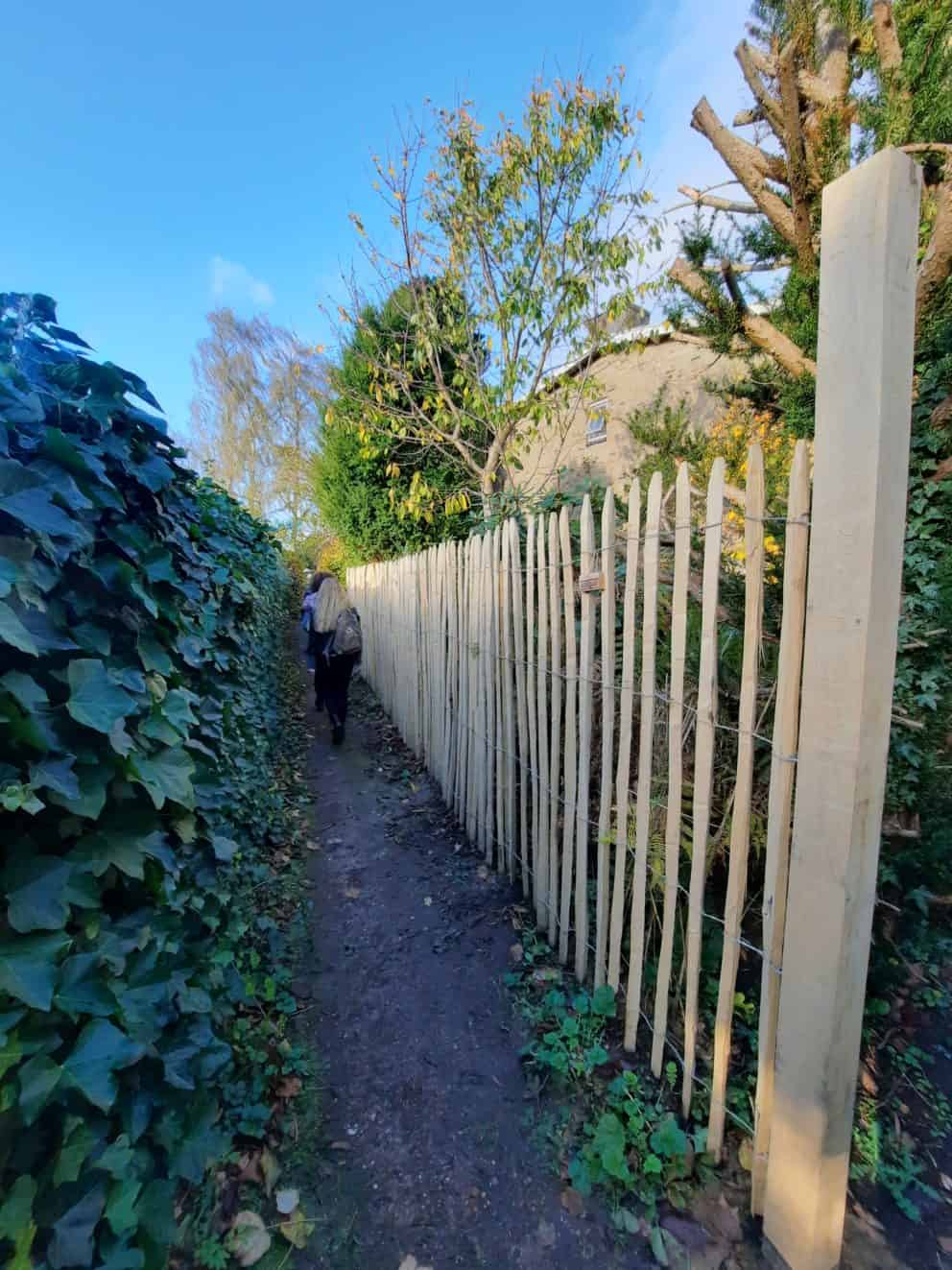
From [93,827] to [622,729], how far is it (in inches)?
66.8

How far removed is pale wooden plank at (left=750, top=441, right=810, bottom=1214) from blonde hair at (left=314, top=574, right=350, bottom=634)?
5229mm

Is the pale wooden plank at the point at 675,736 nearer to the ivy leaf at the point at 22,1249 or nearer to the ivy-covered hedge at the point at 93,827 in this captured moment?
the ivy-covered hedge at the point at 93,827

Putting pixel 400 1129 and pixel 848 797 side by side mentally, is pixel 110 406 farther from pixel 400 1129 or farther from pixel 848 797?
pixel 400 1129

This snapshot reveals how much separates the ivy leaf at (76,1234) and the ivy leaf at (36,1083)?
24cm

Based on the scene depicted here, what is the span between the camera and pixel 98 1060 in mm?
940

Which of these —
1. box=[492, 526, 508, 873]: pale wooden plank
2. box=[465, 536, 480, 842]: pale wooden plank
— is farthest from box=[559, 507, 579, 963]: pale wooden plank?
box=[465, 536, 480, 842]: pale wooden plank

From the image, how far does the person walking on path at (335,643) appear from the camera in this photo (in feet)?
20.1

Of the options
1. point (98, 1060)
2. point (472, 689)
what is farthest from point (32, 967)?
point (472, 689)

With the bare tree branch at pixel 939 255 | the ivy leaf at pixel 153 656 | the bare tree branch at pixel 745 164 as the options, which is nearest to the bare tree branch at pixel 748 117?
the bare tree branch at pixel 745 164

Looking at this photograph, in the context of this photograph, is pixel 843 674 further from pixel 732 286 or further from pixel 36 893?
pixel 732 286

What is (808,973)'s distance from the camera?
4.85 ft

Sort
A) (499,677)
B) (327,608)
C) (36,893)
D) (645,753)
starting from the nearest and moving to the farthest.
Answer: (36,893) → (645,753) → (499,677) → (327,608)

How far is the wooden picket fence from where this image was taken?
5.29ft

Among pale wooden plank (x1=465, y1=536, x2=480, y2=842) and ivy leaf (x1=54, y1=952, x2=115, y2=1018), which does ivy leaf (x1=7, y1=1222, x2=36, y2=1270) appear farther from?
pale wooden plank (x1=465, y1=536, x2=480, y2=842)
